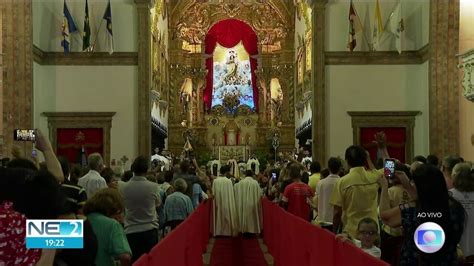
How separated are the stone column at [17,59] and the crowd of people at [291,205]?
31.0ft

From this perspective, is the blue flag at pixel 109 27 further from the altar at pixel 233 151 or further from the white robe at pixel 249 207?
the altar at pixel 233 151

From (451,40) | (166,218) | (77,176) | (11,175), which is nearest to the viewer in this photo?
(11,175)

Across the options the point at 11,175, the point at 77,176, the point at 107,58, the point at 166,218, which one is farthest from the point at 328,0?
the point at 11,175

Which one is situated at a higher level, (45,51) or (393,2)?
(393,2)

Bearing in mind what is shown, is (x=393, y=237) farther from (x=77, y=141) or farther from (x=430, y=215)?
(x=77, y=141)

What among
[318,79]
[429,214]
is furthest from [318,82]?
[429,214]

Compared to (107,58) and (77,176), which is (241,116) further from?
(77,176)

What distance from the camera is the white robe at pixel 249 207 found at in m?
19.0

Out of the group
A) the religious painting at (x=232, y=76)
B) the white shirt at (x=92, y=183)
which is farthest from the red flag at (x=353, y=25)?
the religious painting at (x=232, y=76)

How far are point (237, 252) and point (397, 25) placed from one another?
11876mm

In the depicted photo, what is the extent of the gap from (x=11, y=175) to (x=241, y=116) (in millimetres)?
42949

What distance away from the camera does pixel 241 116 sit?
153 ft

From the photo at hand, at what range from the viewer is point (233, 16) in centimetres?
4669

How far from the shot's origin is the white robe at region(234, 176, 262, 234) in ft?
62.3
